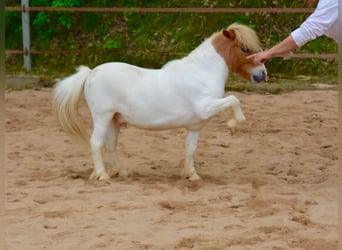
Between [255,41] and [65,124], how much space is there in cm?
143

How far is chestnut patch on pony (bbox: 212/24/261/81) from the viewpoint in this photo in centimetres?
481

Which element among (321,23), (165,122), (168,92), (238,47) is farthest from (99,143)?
(321,23)

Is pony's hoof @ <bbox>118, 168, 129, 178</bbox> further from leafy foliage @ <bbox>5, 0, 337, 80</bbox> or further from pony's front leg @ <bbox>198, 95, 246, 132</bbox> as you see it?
leafy foliage @ <bbox>5, 0, 337, 80</bbox>

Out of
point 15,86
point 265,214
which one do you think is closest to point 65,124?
point 265,214

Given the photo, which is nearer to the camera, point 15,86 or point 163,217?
point 163,217

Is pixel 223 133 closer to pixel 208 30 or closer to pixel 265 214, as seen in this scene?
pixel 265 214

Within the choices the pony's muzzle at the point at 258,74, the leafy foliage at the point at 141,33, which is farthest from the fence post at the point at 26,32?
the pony's muzzle at the point at 258,74

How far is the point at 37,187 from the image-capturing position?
4.63 meters

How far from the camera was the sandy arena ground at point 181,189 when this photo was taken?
3.40 meters

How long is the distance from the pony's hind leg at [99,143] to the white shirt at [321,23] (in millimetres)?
1401

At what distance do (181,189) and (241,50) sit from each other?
1.04m

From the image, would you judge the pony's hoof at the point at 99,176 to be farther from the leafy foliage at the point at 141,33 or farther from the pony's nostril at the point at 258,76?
the leafy foliage at the point at 141,33

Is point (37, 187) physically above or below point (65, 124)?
below

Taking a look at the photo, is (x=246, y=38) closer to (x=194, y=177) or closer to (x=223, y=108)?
(x=223, y=108)
